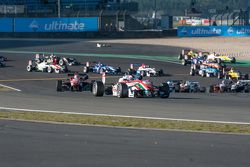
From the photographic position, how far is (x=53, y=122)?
1831 cm

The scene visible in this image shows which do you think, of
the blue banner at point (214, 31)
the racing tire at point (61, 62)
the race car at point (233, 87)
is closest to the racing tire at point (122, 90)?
the race car at point (233, 87)

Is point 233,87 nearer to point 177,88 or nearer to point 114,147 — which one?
point 177,88

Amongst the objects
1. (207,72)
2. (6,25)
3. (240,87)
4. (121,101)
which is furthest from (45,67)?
(6,25)

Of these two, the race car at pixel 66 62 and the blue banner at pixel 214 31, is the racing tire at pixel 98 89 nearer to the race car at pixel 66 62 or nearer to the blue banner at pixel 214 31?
the race car at pixel 66 62

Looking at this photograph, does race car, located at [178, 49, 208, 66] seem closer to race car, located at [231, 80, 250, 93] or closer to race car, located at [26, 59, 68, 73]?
race car, located at [26, 59, 68, 73]

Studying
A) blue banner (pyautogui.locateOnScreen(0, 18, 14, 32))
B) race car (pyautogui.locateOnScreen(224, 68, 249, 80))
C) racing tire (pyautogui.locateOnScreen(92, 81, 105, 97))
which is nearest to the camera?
racing tire (pyautogui.locateOnScreen(92, 81, 105, 97))

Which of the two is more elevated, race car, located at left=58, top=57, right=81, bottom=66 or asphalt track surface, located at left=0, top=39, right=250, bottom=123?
race car, located at left=58, top=57, right=81, bottom=66

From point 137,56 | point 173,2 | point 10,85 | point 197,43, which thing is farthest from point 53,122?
point 173,2

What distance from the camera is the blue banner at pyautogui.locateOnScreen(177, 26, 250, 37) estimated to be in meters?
79.1

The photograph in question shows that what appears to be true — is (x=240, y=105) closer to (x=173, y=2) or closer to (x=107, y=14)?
(x=107, y=14)

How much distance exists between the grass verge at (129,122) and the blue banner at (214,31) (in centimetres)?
6074

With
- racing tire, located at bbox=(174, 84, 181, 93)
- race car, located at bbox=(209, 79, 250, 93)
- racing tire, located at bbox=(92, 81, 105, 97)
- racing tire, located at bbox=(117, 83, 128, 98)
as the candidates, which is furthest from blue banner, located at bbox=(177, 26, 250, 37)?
racing tire, located at bbox=(117, 83, 128, 98)

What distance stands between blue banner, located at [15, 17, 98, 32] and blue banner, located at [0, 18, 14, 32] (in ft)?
2.23

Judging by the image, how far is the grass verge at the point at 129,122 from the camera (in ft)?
58.2
